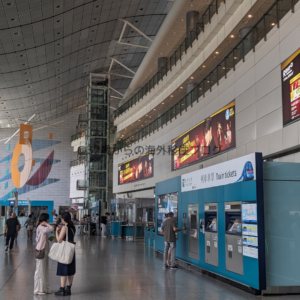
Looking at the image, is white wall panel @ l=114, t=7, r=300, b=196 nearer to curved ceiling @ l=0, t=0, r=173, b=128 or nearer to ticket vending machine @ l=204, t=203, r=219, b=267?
ticket vending machine @ l=204, t=203, r=219, b=267

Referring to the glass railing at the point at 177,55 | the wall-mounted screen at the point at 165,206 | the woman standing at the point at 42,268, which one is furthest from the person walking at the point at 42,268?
the glass railing at the point at 177,55

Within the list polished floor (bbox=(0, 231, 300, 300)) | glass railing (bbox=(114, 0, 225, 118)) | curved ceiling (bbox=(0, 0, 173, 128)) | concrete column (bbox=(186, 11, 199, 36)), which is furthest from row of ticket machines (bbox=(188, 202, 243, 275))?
curved ceiling (bbox=(0, 0, 173, 128))

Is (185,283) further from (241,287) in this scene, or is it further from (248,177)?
(248,177)

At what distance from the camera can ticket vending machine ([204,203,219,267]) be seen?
29.4 feet

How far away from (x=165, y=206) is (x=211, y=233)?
4.27 metres

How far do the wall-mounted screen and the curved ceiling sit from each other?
1159cm

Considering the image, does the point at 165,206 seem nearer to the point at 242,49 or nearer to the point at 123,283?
the point at 123,283

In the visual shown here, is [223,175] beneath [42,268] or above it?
above

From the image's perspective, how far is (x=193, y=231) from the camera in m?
10.5

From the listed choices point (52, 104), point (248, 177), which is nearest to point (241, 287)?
point (248, 177)

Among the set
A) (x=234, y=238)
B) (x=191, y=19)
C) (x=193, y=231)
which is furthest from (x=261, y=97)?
(x=191, y=19)

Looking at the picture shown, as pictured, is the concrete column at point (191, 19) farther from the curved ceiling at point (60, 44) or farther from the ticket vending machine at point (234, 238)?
the ticket vending machine at point (234, 238)

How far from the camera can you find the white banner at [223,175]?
7.63 metres

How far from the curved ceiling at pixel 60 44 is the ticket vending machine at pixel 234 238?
14.9 m
